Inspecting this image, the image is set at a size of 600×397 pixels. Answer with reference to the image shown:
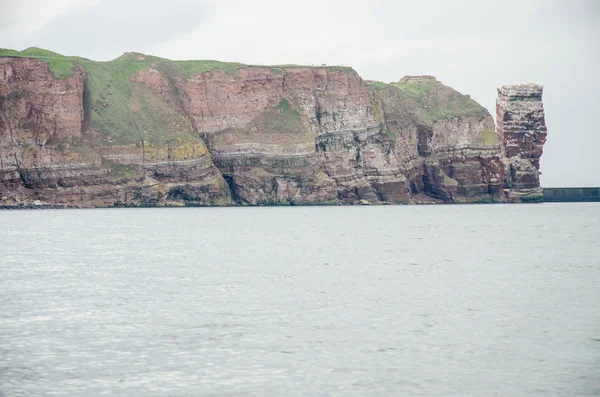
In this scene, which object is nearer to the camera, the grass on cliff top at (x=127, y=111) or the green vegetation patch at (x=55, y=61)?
the green vegetation patch at (x=55, y=61)

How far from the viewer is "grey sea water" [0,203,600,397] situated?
2125 centimetres

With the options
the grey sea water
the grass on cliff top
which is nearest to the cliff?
the grass on cliff top

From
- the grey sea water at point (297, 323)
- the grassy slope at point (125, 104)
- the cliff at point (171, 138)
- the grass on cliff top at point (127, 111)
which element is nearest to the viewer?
the grey sea water at point (297, 323)

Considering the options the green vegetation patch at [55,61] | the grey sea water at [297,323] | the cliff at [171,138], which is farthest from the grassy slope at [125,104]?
the grey sea water at [297,323]

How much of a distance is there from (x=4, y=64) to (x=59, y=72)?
457 inches

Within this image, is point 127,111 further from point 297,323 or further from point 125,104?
point 297,323

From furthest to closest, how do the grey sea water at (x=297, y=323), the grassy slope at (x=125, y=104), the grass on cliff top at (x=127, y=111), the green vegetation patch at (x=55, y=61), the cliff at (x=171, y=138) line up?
the grass on cliff top at (x=127, y=111), the grassy slope at (x=125, y=104), the green vegetation patch at (x=55, y=61), the cliff at (x=171, y=138), the grey sea water at (x=297, y=323)

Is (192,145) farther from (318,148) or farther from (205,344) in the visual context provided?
(205,344)

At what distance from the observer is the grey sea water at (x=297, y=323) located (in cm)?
2125

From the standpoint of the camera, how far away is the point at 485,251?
64500 millimetres

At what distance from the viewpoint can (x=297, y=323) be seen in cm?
2959

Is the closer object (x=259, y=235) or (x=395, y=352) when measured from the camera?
(x=395, y=352)

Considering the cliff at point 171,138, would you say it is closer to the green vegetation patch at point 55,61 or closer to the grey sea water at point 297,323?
the green vegetation patch at point 55,61

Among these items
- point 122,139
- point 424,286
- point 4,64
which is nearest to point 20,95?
point 4,64
